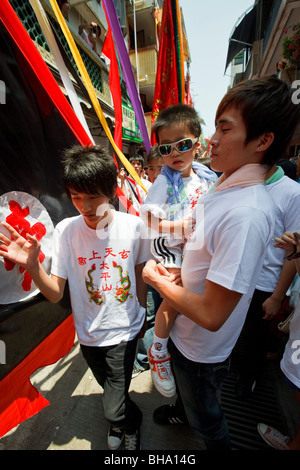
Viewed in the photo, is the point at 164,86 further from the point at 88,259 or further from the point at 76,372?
the point at 76,372

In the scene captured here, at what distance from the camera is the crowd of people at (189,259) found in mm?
815

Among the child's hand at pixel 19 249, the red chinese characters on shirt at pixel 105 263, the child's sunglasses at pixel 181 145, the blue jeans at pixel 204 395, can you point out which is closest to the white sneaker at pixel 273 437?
the blue jeans at pixel 204 395

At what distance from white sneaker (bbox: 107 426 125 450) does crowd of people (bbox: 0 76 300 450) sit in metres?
0.01

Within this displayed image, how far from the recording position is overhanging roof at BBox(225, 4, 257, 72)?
11.8 m

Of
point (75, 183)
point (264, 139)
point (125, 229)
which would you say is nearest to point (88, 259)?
point (125, 229)

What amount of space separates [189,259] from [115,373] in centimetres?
95

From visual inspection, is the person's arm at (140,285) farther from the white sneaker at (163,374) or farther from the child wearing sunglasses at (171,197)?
the white sneaker at (163,374)

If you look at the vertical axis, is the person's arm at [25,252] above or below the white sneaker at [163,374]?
above

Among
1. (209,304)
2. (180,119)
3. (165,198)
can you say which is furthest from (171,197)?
(209,304)

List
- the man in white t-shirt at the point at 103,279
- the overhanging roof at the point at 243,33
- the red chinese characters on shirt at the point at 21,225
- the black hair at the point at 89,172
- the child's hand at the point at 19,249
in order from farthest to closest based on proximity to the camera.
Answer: the overhanging roof at the point at 243,33, the man in white t-shirt at the point at 103,279, the black hair at the point at 89,172, the red chinese characters on shirt at the point at 21,225, the child's hand at the point at 19,249

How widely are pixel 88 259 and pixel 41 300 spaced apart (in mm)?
363

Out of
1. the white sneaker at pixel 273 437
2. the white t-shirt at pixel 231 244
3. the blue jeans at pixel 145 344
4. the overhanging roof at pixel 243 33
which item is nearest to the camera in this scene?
the white t-shirt at pixel 231 244

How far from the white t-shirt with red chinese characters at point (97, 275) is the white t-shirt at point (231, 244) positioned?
0.52 metres

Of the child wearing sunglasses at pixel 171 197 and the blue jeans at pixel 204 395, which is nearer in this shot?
the blue jeans at pixel 204 395
